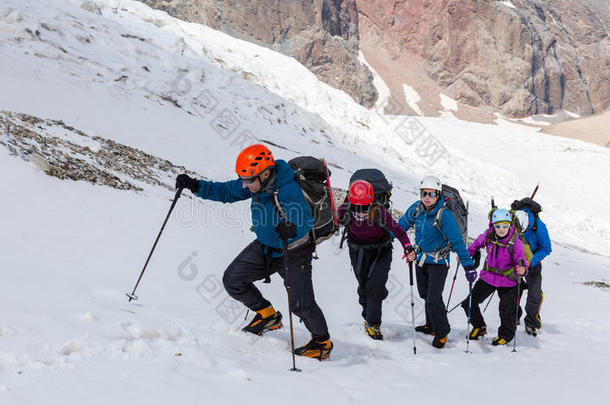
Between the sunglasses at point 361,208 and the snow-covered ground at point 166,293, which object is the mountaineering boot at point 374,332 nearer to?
the snow-covered ground at point 166,293

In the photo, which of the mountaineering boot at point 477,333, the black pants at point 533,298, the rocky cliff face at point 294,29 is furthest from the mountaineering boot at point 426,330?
the rocky cliff face at point 294,29

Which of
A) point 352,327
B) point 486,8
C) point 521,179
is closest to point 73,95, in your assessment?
point 352,327

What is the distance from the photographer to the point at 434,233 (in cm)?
695

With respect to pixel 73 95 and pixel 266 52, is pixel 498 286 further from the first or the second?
pixel 266 52

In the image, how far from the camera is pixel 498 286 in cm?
758

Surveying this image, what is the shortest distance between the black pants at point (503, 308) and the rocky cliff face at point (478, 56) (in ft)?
333

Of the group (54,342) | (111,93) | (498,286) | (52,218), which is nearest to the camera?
(54,342)

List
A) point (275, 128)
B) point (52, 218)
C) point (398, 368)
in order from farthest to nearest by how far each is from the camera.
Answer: point (275, 128)
point (52, 218)
point (398, 368)

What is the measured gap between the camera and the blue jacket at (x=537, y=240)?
841cm

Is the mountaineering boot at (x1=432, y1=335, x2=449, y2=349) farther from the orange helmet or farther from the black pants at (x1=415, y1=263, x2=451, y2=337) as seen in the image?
the orange helmet

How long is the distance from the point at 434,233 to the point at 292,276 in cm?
255

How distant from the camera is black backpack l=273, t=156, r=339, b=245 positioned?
5.38 m

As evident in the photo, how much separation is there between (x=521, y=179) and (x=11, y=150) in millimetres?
35112

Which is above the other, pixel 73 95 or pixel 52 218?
pixel 73 95
